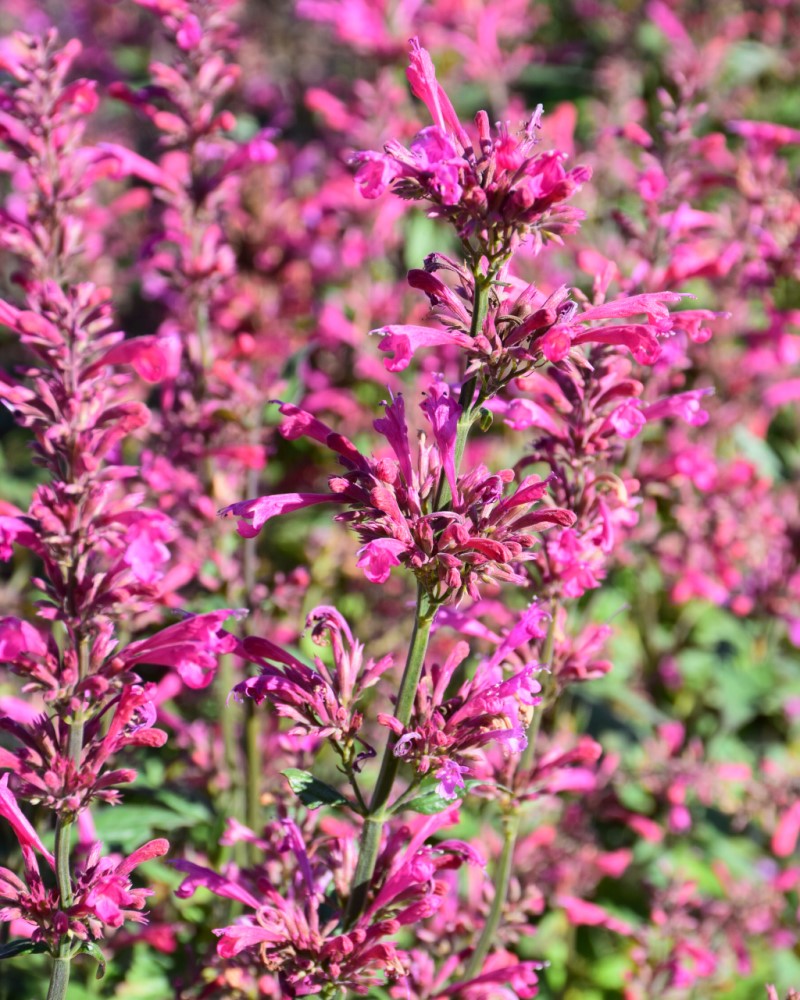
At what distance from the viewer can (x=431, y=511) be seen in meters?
2.14

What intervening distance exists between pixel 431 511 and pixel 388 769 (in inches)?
22.1

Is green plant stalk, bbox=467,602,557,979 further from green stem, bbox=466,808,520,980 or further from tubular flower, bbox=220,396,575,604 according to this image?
tubular flower, bbox=220,396,575,604

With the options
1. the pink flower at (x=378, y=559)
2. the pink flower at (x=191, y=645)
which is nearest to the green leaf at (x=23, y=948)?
the pink flower at (x=191, y=645)

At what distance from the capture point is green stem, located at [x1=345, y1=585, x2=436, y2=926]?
2107 mm

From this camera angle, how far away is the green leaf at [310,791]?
2105 millimetres

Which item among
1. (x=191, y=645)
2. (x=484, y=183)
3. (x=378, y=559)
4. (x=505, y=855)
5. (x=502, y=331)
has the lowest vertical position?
(x=505, y=855)

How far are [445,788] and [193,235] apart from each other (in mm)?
2335

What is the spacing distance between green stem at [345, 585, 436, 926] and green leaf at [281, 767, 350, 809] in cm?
10

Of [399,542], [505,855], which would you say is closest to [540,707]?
[505,855]

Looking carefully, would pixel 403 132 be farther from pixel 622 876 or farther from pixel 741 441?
pixel 622 876

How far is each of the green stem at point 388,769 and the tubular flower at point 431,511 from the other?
0.24ft

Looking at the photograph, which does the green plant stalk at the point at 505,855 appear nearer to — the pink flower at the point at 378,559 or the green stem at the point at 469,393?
the green stem at the point at 469,393

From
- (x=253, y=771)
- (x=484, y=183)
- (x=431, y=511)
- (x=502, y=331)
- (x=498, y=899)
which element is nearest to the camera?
(x=484, y=183)

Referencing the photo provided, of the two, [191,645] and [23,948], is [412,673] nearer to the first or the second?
[191,645]
